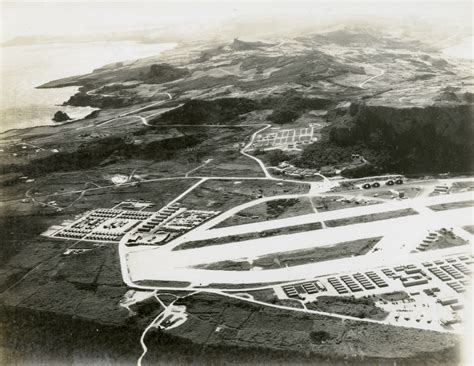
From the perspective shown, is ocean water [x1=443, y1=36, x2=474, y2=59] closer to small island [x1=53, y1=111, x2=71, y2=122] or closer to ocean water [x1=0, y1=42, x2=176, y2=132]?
ocean water [x1=0, y1=42, x2=176, y2=132]

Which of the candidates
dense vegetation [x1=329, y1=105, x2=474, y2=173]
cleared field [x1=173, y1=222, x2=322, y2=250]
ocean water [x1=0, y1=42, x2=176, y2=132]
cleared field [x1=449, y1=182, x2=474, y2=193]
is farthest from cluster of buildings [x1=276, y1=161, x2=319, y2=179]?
A: ocean water [x1=0, y1=42, x2=176, y2=132]

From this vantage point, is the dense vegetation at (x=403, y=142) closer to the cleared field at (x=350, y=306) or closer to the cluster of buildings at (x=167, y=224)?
the cluster of buildings at (x=167, y=224)

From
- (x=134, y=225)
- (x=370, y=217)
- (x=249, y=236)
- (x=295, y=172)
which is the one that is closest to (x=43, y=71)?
(x=295, y=172)

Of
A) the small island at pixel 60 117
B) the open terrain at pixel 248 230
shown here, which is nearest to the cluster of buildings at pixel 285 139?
the open terrain at pixel 248 230

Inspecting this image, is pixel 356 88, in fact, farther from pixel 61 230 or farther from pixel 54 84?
pixel 54 84

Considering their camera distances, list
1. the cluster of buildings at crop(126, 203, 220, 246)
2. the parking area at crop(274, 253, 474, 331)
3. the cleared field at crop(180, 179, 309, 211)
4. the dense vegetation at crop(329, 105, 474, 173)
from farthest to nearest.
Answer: the dense vegetation at crop(329, 105, 474, 173)
the cleared field at crop(180, 179, 309, 211)
the cluster of buildings at crop(126, 203, 220, 246)
the parking area at crop(274, 253, 474, 331)

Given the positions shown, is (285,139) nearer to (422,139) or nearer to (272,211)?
(422,139)
